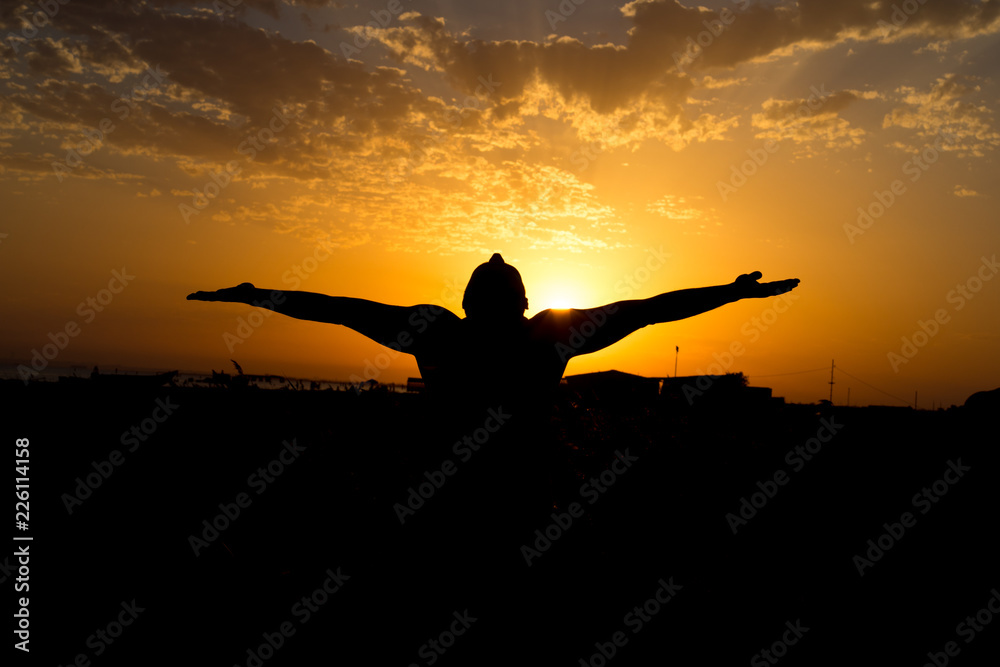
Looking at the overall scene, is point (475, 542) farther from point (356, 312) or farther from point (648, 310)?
A: point (648, 310)

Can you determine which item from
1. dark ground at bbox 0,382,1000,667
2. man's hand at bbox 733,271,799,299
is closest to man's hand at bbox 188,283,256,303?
dark ground at bbox 0,382,1000,667

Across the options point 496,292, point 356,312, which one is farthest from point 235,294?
point 496,292

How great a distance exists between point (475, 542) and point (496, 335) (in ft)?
3.17

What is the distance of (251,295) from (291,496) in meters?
4.23

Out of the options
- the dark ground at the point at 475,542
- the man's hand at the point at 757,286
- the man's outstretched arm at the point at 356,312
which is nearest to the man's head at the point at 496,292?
the man's outstretched arm at the point at 356,312

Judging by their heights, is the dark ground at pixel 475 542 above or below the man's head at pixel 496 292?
below

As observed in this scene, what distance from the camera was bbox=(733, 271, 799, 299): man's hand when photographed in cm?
328

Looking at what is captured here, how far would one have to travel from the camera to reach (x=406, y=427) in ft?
28.6

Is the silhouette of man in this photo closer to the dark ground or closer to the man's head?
the man's head

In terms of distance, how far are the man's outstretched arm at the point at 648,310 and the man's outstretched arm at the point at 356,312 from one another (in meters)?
0.61

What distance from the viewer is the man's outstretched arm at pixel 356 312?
9.04ft

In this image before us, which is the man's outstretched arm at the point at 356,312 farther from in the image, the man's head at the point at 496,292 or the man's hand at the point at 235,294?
the man's head at the point at 496,292

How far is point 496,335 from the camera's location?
2717 millimetres

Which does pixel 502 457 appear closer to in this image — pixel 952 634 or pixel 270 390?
pixel 952 634
